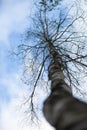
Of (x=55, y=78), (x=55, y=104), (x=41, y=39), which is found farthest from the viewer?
(x=41, y=39)

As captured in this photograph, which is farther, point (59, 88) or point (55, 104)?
point (59, 88)

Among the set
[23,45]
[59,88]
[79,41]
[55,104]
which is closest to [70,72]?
[79,41]

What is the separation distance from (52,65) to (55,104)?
2928 millimetres

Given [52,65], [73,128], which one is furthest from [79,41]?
[73,128]

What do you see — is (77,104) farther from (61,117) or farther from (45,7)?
(45,7)

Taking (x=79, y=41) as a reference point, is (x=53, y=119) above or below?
above

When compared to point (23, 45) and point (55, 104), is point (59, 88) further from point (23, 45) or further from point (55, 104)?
point (23, 45)

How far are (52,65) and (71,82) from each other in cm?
334

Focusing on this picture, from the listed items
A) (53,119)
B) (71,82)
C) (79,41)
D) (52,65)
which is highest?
(53,119)

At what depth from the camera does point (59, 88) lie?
445cm

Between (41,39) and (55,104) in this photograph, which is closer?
(55,104)

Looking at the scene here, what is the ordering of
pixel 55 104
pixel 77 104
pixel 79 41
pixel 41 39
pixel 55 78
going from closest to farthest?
pixel 77 104 < pixel 55 104 < pixel 55 78 < pixel 41 39 < pixel 79 41

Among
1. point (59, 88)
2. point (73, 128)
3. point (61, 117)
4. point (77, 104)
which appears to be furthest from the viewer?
point (59, 88)

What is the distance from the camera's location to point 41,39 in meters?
9.11
